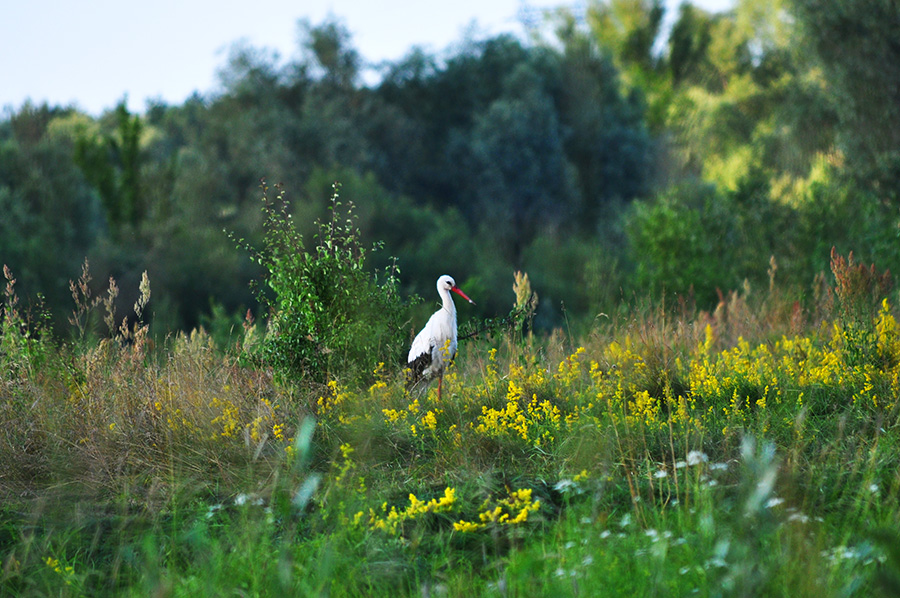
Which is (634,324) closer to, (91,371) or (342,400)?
(342,400)

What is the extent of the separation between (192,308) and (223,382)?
1374 centimetres

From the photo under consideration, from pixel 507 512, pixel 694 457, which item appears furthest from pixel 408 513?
pixel 694 457

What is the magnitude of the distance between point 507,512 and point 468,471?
451mm

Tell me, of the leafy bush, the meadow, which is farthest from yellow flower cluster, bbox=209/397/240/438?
the leafy bush

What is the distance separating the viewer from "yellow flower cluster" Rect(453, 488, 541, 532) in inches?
120

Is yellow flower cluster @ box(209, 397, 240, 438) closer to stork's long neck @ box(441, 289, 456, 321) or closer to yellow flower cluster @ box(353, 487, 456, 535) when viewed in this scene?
yellow flower cluster @ box(353, 487, 456, 535)

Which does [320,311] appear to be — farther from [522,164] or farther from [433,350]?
[522,164]

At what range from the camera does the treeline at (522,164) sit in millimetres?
13688

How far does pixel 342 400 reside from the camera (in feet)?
14.8

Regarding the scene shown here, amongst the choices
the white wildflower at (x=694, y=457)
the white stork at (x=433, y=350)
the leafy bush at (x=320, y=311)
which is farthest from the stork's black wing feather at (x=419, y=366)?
the white wildflower at (x=694, y=457)

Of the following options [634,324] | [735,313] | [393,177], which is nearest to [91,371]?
[634,324]

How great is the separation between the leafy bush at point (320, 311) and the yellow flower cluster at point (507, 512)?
175 cm

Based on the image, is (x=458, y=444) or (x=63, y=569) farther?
(x=458, y=444)

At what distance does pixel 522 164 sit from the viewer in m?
26.9
